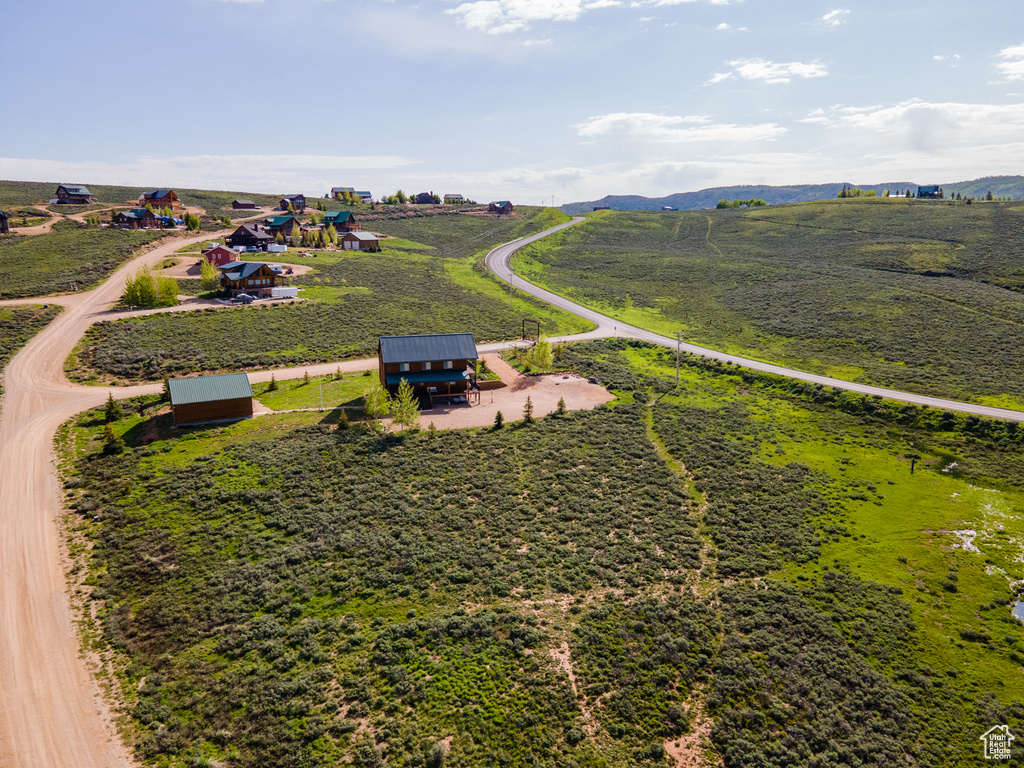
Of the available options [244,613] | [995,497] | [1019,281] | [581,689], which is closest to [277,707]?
[244,613]

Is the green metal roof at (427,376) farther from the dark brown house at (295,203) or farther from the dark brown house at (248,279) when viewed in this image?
the dark brown house at (295,203)

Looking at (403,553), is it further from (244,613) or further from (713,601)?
(713,601)

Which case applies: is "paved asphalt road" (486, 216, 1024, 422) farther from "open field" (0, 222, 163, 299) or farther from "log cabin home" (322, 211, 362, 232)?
"open field" (0, 222, 163, 299)

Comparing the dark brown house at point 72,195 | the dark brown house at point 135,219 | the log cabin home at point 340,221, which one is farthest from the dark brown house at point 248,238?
the dark brown house at point 72,195

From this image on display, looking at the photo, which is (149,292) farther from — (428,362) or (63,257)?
(428,362)

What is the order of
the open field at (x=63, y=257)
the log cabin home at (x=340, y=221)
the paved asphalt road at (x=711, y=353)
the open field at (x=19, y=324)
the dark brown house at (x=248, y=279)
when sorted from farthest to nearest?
the log cabin home at (x=340, y=221), the dark brown house at (x=248, y=279), the open field at (x=63, y=257), the open field at (x=19, y=324), the paved asphalt road at (x=711, y=353)

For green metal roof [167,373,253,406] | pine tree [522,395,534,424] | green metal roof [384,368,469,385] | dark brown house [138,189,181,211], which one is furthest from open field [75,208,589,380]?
dark brown house [138,189,181,211]

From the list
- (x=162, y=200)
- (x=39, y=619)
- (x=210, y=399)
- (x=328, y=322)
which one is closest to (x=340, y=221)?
(x=162, y=200)
